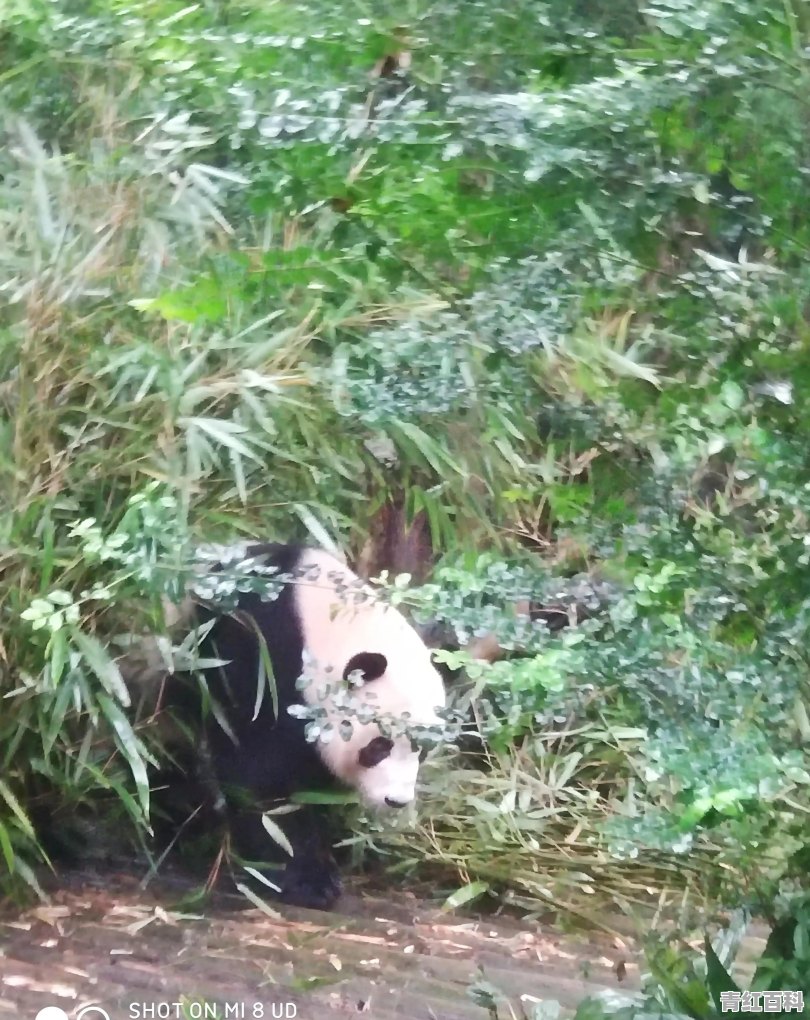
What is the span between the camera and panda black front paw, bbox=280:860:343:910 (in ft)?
3.92

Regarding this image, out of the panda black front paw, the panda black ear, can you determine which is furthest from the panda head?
the panda black front paw

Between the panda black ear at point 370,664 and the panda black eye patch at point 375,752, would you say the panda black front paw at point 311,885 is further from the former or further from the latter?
the panda black ear at point 370,664

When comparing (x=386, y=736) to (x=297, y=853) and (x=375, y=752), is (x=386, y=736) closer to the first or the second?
(x=375, y=752)

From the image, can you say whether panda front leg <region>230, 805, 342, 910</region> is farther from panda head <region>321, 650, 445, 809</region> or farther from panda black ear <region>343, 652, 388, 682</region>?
panda black ear <region>343, 652, 388, 682</region>

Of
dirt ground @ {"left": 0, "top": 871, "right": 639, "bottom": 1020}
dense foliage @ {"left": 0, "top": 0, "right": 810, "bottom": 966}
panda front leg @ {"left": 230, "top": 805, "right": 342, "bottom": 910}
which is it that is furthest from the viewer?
panda front leg @ {"left": 230, "top": 805, "right": 342, "bottom": 910}

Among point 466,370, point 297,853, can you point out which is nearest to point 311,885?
point 297,853

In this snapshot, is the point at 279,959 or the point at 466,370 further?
the point at 279,959

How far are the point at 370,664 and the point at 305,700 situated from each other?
107mm

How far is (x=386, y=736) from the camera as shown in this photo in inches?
44.6

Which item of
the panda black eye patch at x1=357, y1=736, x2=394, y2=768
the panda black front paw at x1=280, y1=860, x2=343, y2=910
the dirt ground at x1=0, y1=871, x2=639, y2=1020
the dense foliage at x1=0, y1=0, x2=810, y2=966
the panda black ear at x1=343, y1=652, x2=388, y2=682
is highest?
the dense foliage at x1=0, y1=0, x2=810, y2=966

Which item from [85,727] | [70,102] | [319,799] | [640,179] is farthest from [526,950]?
[70,102]

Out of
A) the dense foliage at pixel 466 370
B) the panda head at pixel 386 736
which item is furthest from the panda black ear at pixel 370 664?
the dense foliage at pixel 466 370

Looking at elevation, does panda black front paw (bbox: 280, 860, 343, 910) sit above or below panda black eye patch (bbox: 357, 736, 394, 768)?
below

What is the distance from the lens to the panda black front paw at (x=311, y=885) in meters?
1.20
